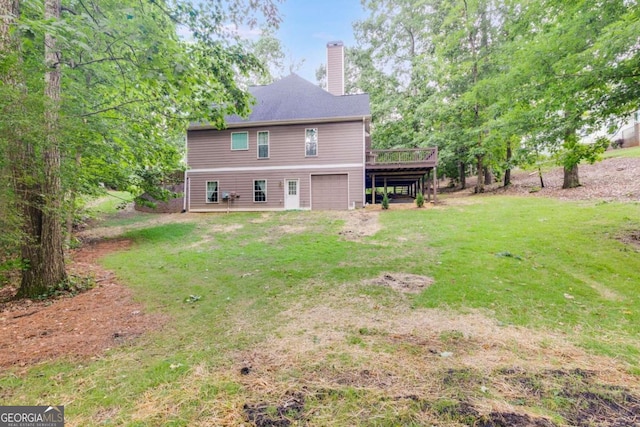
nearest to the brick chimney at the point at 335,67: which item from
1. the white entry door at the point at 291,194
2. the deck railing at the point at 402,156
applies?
the deck railing at the point at 402,156

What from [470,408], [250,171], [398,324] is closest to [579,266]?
[398,324]

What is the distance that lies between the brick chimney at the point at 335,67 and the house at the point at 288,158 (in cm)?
5

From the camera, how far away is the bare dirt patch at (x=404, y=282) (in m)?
4.50

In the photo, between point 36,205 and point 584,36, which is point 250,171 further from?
point 584,36

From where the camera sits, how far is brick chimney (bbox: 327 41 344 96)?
50.7 ft

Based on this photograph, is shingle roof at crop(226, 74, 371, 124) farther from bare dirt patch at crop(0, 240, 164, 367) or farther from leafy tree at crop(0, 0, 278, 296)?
bare dirt patch at crop(0, 240, 164, 367)

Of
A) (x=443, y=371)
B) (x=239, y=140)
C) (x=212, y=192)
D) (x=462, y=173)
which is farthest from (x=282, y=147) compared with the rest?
(x=443, y=371)

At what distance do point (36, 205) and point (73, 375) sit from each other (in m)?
3.17

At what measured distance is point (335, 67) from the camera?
15914 millimetres

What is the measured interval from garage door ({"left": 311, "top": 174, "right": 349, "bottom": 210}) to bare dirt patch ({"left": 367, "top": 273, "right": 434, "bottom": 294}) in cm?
920

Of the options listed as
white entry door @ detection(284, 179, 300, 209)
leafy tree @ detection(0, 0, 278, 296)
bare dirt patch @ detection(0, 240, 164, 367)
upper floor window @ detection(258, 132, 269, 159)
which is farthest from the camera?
upper floor window @ detection(258, 132, 269, 159)

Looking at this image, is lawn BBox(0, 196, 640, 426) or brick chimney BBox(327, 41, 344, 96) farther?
brick chimney BBox(327, 41, 344, 96)

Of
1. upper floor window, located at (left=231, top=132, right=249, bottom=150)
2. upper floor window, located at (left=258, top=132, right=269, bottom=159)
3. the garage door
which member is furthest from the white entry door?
upper floor window, located at (left=231, top=132, right=249, bottom=150)

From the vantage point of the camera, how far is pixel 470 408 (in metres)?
1.98
